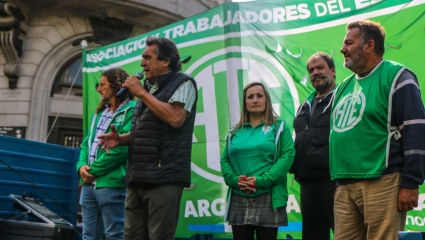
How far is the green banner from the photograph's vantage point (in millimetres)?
4336

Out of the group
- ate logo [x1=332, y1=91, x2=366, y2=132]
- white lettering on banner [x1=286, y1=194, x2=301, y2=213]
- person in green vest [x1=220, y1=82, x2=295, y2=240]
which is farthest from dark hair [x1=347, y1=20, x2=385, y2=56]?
white lettering on banner [x1=286, y1=194, x2=301, y2=213]

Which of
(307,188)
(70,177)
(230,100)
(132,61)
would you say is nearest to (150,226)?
(307,188)

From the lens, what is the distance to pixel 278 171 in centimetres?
350

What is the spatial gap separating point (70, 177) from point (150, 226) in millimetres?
2969

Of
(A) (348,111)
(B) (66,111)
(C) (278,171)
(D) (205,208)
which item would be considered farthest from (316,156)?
(B) (66,111)

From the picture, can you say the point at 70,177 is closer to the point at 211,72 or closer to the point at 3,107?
the point at 211,72

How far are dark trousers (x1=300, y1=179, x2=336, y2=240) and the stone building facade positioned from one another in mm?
8615

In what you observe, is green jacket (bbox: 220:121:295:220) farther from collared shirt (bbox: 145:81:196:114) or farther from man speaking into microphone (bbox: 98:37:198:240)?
collared shirt (bbox: 145:81:196:114)

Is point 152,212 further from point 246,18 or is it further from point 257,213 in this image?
point 246,18

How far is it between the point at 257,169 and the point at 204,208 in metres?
1.68

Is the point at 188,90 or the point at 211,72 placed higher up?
the point at 211,72

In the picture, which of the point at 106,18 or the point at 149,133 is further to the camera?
the point at 106,18

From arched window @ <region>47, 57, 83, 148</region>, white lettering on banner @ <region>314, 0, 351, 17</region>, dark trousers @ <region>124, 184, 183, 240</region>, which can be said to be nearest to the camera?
dark trousers @ <region>124, 184, 183, 240</region>

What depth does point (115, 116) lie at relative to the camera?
13.9 feet
